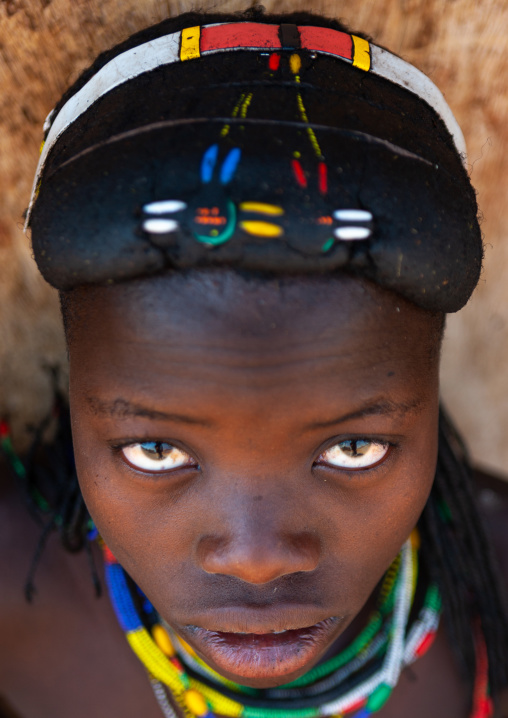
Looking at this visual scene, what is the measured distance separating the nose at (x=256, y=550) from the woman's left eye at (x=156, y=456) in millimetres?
119

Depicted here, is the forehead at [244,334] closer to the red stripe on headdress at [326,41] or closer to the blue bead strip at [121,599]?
the red stripe on headdress at [326,41]

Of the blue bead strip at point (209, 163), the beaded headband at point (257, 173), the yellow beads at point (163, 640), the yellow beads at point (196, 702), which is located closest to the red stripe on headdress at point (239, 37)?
the beaded headband at point (257, 173)

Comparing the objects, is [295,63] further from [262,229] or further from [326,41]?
[262,229]

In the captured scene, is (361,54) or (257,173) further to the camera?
(361,54)

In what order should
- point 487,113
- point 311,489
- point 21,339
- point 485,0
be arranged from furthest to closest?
1. point 21,339
2. point 487,113
3. point 485,0
4. point 311,489

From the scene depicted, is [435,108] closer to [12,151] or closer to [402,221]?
[402,221]

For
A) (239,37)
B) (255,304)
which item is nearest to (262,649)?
(255,304)

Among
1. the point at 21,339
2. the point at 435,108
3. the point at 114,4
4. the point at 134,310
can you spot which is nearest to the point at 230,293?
the point at 134,310

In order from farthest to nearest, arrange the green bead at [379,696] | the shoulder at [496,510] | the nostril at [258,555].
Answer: the shoulder at [496,510]
the green bead at [379,696]
the nostril at [258,555]

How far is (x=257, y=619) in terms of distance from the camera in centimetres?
100

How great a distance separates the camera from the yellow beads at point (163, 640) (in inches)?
52.7

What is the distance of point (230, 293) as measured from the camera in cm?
85

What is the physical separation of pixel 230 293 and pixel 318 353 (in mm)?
145

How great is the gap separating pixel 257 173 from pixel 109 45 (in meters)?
0.65
